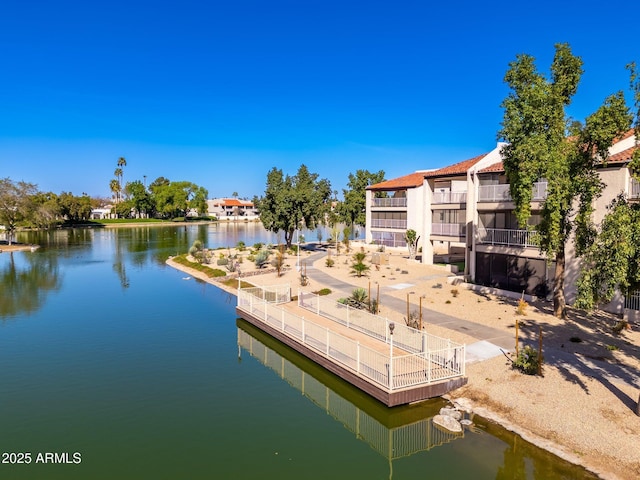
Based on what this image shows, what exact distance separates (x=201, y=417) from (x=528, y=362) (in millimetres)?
11938

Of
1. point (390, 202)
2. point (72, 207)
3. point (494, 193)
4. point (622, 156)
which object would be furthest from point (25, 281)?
point (72, 207)

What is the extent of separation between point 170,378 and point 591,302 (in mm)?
16297

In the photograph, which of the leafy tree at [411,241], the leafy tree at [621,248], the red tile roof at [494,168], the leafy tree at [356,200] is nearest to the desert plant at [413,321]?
the leafy tree at [621,248]

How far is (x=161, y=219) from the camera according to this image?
167 m

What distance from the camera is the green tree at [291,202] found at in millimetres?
56219

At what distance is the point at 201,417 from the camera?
15117 mm

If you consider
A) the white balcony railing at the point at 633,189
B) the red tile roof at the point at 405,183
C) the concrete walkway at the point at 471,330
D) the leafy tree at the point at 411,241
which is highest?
the red tile roof at the point at 405,183

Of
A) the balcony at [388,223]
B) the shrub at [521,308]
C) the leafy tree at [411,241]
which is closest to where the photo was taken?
the shrub at [521,308]

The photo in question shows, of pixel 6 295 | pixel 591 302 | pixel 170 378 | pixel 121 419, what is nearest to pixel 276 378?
pixel 170 378

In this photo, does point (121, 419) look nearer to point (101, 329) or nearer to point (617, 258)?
point (101, 329)

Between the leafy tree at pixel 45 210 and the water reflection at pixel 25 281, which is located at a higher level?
the leafy tree at pixel 45 210

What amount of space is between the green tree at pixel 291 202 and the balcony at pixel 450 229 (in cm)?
2156

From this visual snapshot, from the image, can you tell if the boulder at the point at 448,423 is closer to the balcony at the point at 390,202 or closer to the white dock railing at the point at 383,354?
the white dock railing at the point at 383,354

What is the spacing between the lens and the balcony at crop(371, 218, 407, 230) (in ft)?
179
